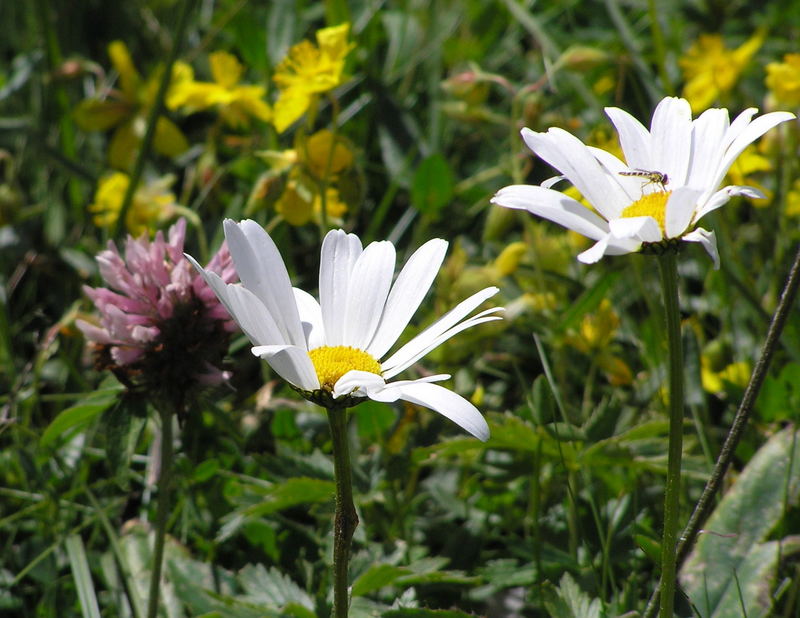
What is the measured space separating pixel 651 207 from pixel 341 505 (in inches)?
16.1

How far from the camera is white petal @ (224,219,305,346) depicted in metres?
0.97

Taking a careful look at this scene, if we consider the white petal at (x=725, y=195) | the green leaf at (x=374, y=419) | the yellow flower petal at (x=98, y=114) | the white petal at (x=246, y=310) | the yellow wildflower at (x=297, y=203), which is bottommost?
the green leaf at (x=374, y=419)

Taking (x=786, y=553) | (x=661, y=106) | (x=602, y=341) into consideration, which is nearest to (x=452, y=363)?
(x=602, y=341)

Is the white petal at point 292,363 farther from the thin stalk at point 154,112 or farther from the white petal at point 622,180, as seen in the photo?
the thin stalk at point 154,112

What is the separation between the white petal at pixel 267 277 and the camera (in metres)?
0.97

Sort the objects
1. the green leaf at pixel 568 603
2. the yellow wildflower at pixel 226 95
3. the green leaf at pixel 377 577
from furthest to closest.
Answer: the yellow wildflower at pixel 226 95 → the green leaf at pixel 377 577 → the green leaf at pixel 568 603

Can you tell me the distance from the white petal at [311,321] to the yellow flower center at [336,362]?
0.04m

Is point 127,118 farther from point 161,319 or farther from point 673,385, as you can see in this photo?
point 673,385

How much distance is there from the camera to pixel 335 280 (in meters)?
1.08

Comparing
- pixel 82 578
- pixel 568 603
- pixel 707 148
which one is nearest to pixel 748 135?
pixel 707 148

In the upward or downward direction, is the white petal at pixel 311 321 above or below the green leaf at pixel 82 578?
above

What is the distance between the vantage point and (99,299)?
4.35 feet

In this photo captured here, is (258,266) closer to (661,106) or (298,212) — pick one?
(661,106)

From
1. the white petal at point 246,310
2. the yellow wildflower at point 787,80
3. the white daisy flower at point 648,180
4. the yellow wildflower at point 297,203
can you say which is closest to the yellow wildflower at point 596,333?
the yellow wildflower at point 297,203
